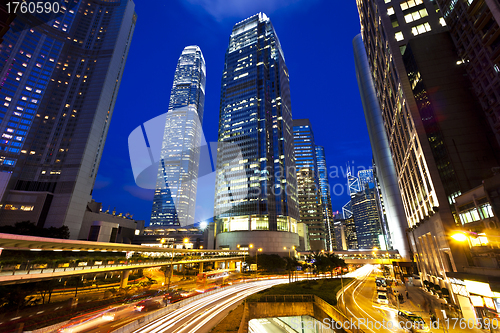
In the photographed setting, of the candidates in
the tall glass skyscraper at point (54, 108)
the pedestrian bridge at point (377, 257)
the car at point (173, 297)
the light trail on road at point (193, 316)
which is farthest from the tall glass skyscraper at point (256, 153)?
the light trail on road at point (193, 316)

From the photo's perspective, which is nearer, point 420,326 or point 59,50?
point 420,326

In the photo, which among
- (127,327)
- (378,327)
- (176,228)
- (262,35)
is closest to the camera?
(127,327)

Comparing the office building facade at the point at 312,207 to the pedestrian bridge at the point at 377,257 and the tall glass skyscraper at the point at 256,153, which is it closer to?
the tall glass skyscraper at the point at 256,153

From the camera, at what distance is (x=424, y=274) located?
5397 centimetres

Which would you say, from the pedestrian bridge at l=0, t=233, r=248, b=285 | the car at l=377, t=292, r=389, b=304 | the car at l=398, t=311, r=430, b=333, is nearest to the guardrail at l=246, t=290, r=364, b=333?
the car at l=398, t=311, r=430, b=333

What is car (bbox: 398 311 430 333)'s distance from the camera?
66.8 ft

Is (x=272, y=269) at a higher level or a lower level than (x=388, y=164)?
lower

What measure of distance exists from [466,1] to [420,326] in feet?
176

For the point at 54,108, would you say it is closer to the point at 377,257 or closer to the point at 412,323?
the point at 412,323

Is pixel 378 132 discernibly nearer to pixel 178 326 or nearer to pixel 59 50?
pixel 178 326

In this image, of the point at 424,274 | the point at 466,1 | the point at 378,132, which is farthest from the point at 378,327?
the point at 378,132

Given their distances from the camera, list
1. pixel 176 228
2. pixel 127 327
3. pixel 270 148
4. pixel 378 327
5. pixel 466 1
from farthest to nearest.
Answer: pixel 176 228 < pixel 270 148 < pixel 466 1 < pixel 378 327 < pixel 127 327

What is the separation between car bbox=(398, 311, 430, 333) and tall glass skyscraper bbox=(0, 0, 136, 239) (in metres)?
107

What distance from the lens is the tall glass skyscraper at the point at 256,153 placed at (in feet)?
364
